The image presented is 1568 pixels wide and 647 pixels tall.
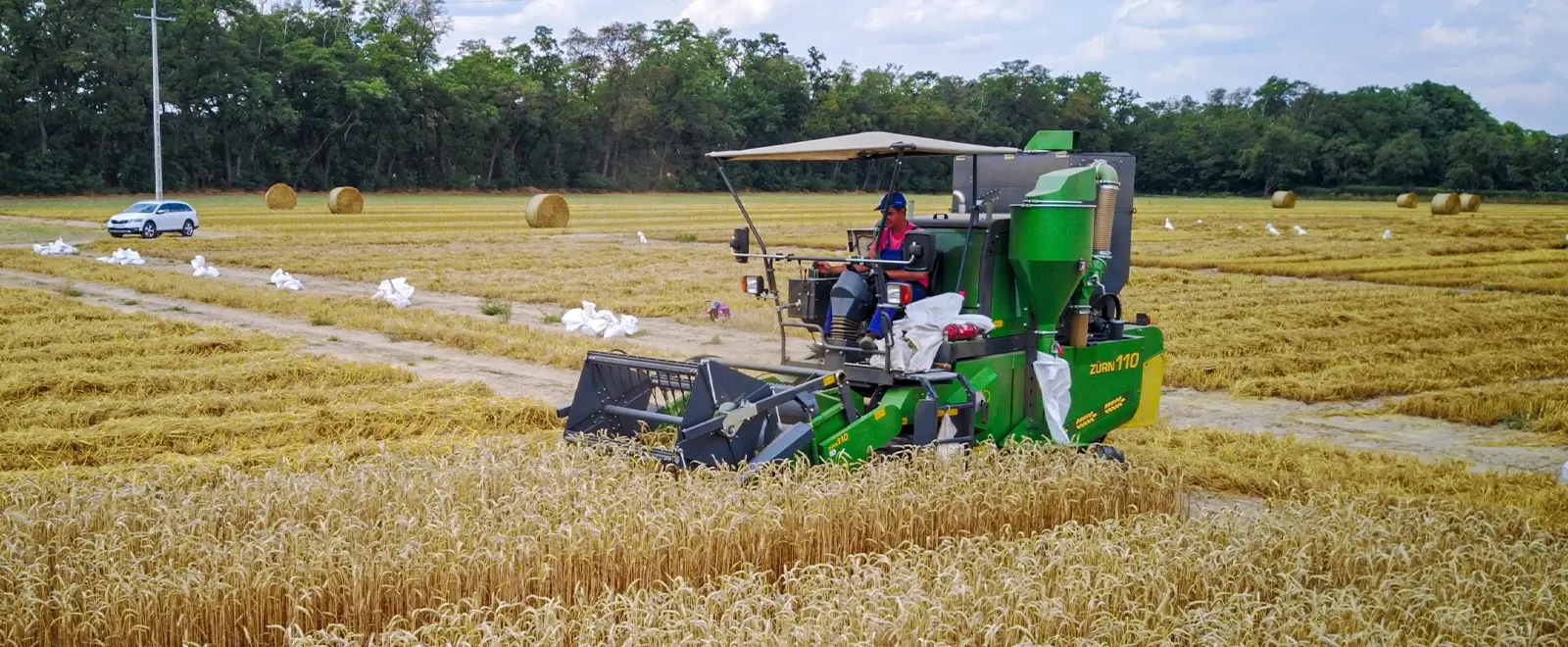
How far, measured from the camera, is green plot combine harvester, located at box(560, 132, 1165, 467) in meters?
8.18

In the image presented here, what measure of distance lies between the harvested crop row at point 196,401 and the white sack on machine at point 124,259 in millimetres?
12175

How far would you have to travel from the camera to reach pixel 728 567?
6.84 meters

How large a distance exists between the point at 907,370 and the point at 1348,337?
11484 millimetres

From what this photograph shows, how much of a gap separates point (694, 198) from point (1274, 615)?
248 ft

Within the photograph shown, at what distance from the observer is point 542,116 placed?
280 feet

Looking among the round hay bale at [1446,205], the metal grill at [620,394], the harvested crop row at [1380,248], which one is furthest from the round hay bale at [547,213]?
the round hay bale at [1446,205]

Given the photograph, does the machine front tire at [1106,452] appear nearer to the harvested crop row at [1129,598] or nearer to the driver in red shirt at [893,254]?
the driver in red shirt at [893,254]

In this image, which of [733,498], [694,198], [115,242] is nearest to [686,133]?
[694,198]

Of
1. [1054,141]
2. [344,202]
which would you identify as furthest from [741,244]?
[344,202]

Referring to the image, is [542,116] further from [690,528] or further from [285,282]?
[690,528]

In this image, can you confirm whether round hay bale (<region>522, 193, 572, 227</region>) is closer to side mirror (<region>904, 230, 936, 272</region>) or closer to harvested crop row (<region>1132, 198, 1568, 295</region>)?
harvested crop row (<region>1132, 198, 1568, 295</region>)

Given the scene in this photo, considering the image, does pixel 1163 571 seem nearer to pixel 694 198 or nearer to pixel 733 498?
pixel 733 498

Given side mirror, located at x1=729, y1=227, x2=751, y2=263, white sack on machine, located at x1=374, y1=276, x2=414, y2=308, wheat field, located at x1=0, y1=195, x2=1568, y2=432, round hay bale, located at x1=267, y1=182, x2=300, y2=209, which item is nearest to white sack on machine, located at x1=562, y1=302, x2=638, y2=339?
wheat field, located at x1=0, y1=195, x2=1568, y2=432

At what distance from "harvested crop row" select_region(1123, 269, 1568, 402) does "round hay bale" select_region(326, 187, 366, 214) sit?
34482mm
